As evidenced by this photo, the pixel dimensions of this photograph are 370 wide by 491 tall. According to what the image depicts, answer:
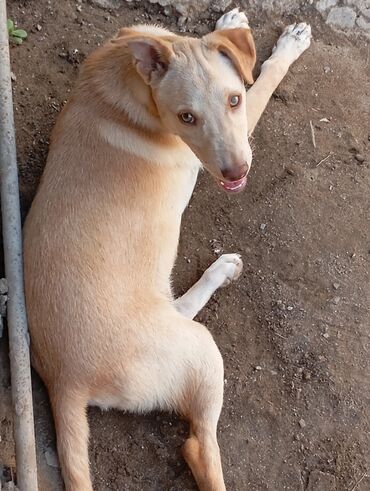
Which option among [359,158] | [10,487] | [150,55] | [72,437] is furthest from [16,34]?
[10,487]

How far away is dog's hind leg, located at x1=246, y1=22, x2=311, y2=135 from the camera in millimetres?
4668

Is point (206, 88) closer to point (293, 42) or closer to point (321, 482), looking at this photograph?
point (293, 42)

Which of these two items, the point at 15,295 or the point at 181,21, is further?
the point at 181,21

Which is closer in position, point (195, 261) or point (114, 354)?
point (114, 354)

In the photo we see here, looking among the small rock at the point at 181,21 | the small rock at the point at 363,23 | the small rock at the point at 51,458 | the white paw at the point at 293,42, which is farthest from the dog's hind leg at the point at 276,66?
the small rock at the point at 51,458

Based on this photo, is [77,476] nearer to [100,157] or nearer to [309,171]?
[100,157]

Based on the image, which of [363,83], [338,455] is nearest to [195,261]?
[338,455]

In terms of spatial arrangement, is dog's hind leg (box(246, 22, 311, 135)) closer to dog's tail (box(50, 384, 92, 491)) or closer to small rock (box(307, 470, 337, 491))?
dog's tail (box(50, 384, 92, 491))

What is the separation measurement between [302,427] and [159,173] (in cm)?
176

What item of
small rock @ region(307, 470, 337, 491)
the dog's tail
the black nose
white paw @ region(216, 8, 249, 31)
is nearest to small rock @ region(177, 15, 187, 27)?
white paw @ region(216, 8, 249, 31)

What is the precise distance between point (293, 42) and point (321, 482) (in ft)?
9.78

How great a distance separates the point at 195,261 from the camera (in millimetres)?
4648

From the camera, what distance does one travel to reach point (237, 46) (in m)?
3.70

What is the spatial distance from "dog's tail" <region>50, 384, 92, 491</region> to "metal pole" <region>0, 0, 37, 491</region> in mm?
149
